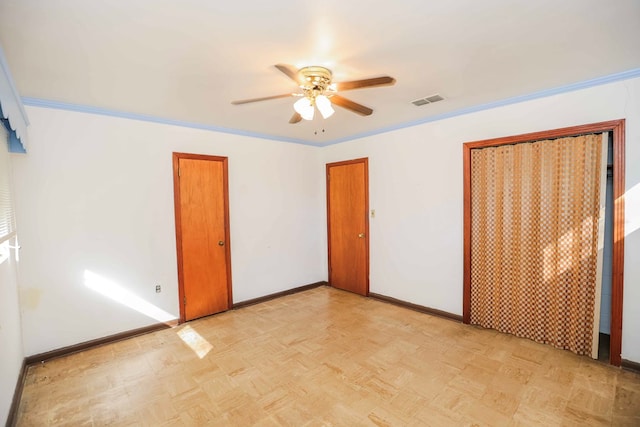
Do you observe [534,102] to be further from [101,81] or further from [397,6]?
[101,81]

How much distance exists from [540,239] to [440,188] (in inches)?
44.9

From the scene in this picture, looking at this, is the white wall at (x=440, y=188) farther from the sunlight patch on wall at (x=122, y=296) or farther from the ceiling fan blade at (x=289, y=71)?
the sunlight patch on wall at (x=122, y=296)

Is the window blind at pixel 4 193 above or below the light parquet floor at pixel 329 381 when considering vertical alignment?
above

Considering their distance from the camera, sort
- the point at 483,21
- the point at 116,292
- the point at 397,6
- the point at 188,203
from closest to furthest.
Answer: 1. the point at 397,6
2. the point at 483,21
3. the point at 116,292
4. the point at 188,203

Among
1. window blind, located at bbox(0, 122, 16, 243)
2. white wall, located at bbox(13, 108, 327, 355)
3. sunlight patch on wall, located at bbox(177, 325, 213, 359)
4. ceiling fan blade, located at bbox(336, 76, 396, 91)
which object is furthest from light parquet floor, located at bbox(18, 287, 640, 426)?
ceiling fan blade, located at bbox(336, 76, 396, 91)

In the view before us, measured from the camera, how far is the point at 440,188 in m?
3.64

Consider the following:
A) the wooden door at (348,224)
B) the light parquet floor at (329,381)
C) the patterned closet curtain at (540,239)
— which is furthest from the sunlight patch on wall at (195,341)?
the patterned closet curtain at (540,239)

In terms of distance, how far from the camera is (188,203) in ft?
12.0

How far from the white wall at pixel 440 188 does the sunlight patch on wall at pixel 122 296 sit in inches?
111

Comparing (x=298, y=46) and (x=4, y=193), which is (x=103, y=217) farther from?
(x=298, y=46)

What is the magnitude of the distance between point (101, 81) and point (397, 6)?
2305 mm

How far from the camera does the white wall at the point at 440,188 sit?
2.47 metres

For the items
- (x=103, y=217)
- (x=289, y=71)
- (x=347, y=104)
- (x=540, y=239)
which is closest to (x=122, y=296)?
(x=103, y=217)

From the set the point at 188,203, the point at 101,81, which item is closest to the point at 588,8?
the point at 101,81
